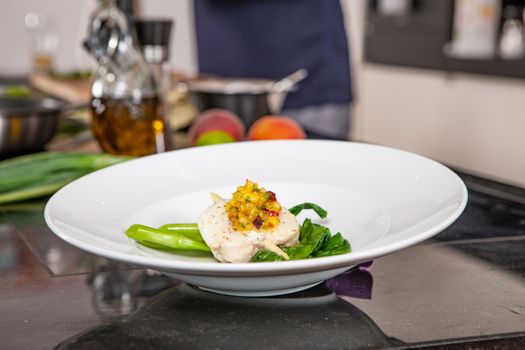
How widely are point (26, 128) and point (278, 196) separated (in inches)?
24.6

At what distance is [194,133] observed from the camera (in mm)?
1432

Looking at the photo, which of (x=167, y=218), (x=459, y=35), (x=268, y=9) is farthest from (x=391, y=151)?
(x=459, y=35)

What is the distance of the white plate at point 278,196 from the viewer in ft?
2.03

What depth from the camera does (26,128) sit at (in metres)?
1.29

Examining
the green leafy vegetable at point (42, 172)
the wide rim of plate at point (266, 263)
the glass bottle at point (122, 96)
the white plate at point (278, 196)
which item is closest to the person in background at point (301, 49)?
the glass bottle at point (122, 96)

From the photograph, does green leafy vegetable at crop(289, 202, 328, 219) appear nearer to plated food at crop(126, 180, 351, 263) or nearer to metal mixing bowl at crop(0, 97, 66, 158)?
plated food at crop(126, 180, 351, 263)

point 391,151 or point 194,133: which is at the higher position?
point 391,151

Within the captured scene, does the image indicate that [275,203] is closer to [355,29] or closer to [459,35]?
[459,35]

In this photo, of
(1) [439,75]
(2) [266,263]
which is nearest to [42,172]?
(2) [266,263]

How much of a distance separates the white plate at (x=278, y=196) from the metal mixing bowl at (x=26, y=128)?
492 mm

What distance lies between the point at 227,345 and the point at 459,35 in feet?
8.68

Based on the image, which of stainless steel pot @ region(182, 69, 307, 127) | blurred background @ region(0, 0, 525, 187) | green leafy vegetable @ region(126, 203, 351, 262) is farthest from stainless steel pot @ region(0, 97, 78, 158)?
blurred background @ region(0, 0, 525, 187)

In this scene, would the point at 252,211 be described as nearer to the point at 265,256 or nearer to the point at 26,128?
the point at 265,256

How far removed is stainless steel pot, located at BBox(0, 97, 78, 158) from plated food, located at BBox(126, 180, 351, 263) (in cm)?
64
